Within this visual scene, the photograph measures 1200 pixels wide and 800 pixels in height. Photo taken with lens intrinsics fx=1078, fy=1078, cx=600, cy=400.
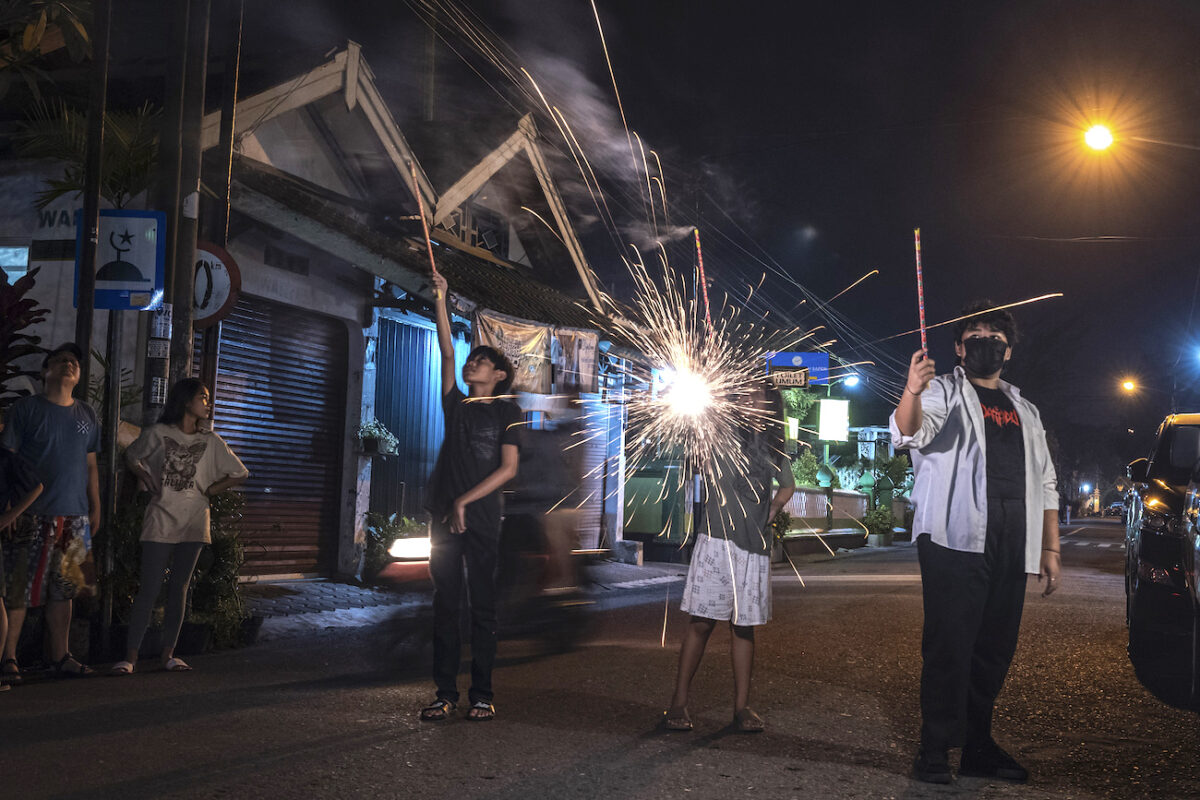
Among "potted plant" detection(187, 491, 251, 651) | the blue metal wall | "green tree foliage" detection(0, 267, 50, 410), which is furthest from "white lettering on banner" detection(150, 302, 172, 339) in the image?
the blue metal wall

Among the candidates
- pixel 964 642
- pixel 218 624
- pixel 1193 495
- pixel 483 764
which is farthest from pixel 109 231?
pixel 1193 495

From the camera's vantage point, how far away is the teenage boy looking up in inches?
212

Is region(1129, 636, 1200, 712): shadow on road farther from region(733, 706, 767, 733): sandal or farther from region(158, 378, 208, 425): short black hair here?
region(158, 378, 208, 425): short black hair

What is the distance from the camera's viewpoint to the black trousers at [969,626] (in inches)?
174

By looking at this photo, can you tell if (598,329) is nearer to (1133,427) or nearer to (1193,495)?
(1193,495)

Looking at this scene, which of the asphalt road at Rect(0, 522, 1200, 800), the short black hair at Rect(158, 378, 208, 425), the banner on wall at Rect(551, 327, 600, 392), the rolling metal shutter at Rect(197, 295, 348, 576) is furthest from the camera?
the banner on wall at Rect(551, 327, 600, 392)

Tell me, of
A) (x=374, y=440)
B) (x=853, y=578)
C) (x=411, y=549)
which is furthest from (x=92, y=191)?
(x=853, y=578)

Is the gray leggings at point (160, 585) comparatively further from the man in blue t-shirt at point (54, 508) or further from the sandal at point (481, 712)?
the sandal at point (481, 712)

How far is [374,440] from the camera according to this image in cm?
1312

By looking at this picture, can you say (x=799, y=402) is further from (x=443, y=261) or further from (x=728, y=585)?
(x=728, y=585)

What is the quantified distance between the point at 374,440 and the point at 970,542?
31.8ft

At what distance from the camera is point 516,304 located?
15586 millimetres

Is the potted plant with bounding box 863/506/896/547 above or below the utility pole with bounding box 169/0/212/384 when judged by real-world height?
below

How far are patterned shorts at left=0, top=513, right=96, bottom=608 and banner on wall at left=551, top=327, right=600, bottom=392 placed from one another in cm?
990
